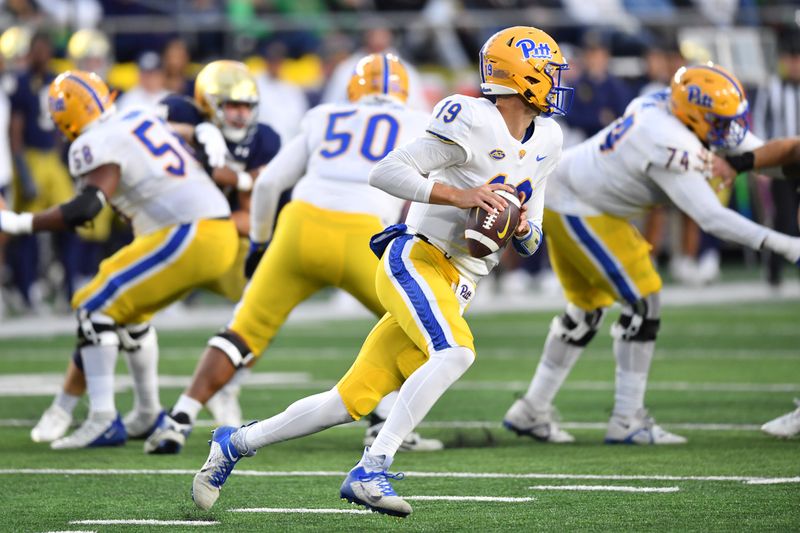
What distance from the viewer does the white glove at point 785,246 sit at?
21.5ft

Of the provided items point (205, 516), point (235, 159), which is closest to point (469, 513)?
point (205, 516)

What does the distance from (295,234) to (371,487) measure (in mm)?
2043

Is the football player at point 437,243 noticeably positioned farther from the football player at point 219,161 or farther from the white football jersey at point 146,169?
the football player at point 219,161

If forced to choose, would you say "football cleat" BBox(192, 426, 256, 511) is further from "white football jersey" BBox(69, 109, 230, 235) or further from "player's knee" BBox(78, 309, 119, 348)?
"white football jersey" BBox(69, 109, 230, 235)

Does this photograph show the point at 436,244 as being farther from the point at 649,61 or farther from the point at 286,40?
the point at 286,40

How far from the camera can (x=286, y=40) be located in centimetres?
1697

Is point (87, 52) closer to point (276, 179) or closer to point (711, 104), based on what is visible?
point (276, 179)

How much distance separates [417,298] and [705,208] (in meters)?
2.08

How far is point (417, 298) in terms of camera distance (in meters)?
5.30

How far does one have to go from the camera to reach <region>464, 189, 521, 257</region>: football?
527 centimetres

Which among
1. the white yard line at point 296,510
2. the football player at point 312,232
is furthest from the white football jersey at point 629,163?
the white yard line at point 296,510

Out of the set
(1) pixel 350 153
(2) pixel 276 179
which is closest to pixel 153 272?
(2) pixel 276 179

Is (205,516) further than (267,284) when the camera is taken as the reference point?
No

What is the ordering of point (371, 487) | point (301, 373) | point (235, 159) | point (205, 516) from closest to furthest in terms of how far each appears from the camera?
point (371, 487), point (205, 516), point (235, 159), point (301, 373)
